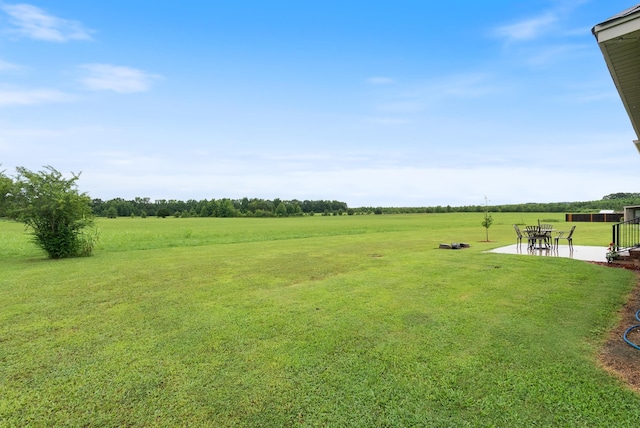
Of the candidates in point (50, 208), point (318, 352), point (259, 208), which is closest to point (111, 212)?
point (259, 208)

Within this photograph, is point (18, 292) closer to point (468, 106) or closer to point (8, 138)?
point (8, 138)

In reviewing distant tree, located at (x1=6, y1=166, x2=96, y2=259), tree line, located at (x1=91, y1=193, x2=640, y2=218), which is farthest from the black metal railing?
tree line, located at (x1=91, y1=193, x2=640, y2=218)

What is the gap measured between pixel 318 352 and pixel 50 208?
44.4 ft

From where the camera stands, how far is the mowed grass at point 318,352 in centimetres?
246

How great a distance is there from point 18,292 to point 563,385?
9.66 m

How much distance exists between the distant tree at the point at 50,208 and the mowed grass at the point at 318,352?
631 cm

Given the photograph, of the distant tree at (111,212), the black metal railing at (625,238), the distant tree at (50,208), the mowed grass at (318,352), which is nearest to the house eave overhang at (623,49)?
the mowed grass at (318,352)

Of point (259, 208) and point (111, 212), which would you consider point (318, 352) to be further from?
point (259, 208)

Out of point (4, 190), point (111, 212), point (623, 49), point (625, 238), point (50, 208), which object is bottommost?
point (625, 238)

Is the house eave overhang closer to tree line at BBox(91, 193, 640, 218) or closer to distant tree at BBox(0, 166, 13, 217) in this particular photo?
distant tree at BBox(0, 166, 13, 217)

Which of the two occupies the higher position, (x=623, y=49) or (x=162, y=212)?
(x=623, y=49)

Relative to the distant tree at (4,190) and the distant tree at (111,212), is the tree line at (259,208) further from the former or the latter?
the distant tree at (4,190)

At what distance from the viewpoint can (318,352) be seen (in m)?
3.52

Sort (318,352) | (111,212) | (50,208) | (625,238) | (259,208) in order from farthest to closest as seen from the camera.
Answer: (259,208) < (111,212) < (625,238) < (50,208) < (318,352)
